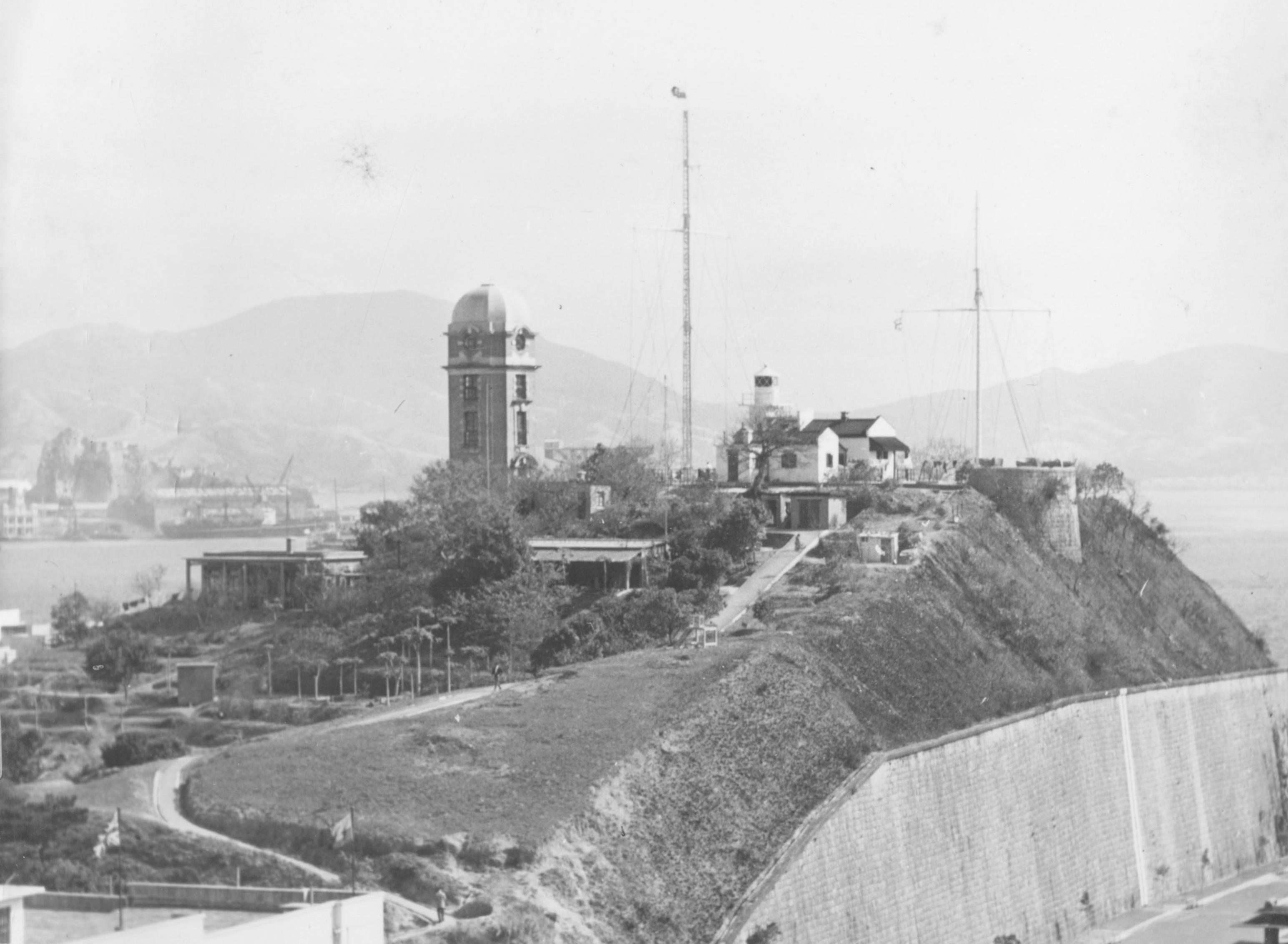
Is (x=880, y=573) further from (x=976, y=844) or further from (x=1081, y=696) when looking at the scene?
(x=976, y=844)

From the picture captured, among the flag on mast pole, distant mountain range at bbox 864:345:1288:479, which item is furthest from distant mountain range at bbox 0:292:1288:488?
the flag on mast pole

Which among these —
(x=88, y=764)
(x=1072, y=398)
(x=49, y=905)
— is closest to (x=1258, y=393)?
(x=1072, y=398)

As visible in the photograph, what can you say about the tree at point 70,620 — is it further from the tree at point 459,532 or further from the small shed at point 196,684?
the tree at point 459,532

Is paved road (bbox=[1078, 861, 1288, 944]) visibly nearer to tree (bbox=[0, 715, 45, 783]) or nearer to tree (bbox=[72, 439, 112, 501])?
tree (bbox=[0, 715, 45, 783])

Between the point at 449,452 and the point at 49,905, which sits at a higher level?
the point at 449,452

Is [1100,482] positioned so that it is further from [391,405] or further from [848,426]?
[391,405]

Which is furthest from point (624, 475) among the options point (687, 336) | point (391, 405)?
point (391, 405)
